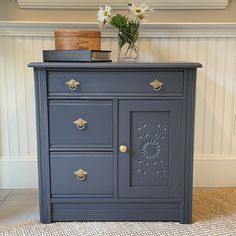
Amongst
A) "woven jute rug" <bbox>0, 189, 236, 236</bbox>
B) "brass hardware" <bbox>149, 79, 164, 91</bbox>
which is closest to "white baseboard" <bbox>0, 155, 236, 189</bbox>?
"woven jute rug" <bbox>0, 189, 236, 236</bbox>

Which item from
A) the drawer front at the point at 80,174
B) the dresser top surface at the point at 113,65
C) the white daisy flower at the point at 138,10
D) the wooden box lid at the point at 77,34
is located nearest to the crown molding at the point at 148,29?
the white daisy flower at the point at 138,10

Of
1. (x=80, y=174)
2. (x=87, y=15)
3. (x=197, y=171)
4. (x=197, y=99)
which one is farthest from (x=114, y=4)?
(x=197, y=171)

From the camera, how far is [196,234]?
5.31ft

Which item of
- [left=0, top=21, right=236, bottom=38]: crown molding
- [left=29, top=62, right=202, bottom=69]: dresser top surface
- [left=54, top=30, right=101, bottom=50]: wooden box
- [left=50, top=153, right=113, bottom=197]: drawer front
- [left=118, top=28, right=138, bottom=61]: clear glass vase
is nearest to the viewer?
[left=29, top=62, right=202, bottom=69]: dresser top surface

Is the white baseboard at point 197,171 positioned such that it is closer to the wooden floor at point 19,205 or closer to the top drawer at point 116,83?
the wooden floor at point 19,205

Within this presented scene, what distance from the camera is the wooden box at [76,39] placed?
5.79 ft

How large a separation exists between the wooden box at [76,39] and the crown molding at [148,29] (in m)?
0.27

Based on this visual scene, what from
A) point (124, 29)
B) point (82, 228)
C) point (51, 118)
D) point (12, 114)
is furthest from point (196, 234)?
point (12, 114)

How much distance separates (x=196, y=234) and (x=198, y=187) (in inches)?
25.0

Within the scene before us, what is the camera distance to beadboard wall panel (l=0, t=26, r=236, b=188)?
2090 millimetres

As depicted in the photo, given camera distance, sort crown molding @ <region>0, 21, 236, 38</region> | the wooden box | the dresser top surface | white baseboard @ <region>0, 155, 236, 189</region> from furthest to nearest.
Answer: white baseboard @ <region>0, 155, 236, 189</region>
crown molding @ <region>0, 21, 236, 38</region>
the wooden box
the dresser top surface

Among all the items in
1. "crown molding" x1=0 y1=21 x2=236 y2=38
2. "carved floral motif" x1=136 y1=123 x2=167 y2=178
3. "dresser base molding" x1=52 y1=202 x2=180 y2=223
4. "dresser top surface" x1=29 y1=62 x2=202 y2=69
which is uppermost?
"crown molding" x1=0 y1=21 x2=236 y2=38

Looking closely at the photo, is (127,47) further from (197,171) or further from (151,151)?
(197,171)

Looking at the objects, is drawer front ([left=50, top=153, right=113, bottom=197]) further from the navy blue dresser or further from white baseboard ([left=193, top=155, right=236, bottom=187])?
white baseboard ([left=193, top=155, right=236, bottom=187])
